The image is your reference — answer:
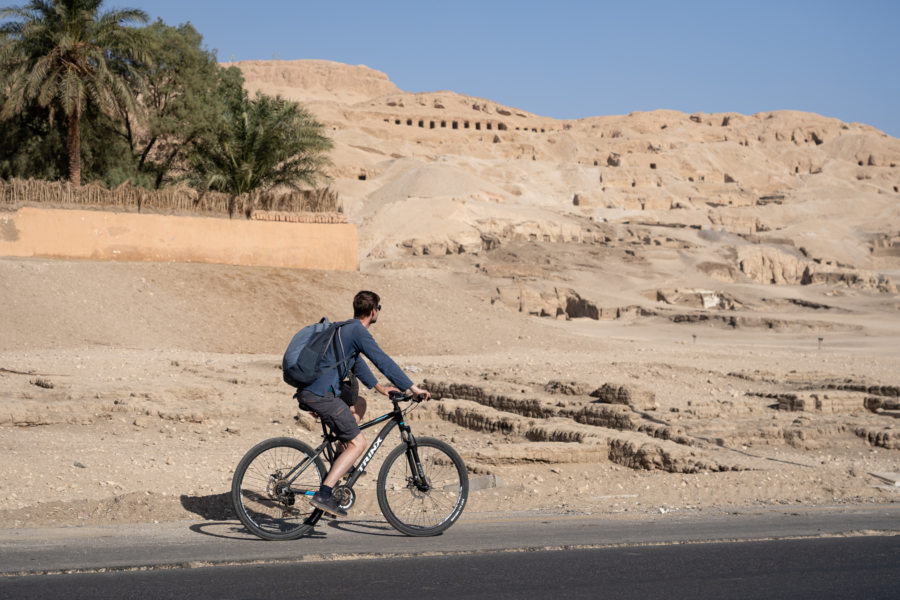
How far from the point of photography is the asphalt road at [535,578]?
13.6ft

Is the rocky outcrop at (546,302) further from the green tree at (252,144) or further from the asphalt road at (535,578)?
the asphalt road at (535,578)

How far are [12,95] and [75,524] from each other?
71.7 ft

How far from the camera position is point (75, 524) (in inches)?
226

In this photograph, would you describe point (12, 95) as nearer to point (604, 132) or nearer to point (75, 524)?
point (75, 524)

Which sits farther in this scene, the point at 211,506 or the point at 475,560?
the point at 211,506

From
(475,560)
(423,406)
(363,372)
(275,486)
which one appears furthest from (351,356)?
(423,406)

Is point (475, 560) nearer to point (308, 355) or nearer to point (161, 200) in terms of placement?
point (308, 355)

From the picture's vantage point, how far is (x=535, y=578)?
4473mm

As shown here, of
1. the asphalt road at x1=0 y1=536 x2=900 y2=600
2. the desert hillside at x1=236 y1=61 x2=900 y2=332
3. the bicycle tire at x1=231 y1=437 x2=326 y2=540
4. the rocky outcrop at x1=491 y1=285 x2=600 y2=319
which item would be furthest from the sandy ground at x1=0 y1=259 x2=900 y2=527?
the desert hillside at x1=236 y1=61 x2=900 y2=332

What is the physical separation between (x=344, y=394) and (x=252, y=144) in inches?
954

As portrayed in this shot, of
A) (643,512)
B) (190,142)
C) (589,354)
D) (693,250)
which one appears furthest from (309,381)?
(693,250)

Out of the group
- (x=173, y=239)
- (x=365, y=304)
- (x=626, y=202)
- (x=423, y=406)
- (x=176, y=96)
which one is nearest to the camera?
(x=365, y=304)

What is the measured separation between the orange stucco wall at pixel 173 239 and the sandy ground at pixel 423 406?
755 millimetres

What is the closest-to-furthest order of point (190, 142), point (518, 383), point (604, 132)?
point (518, 383), point (190, 142), point (604, 132)
